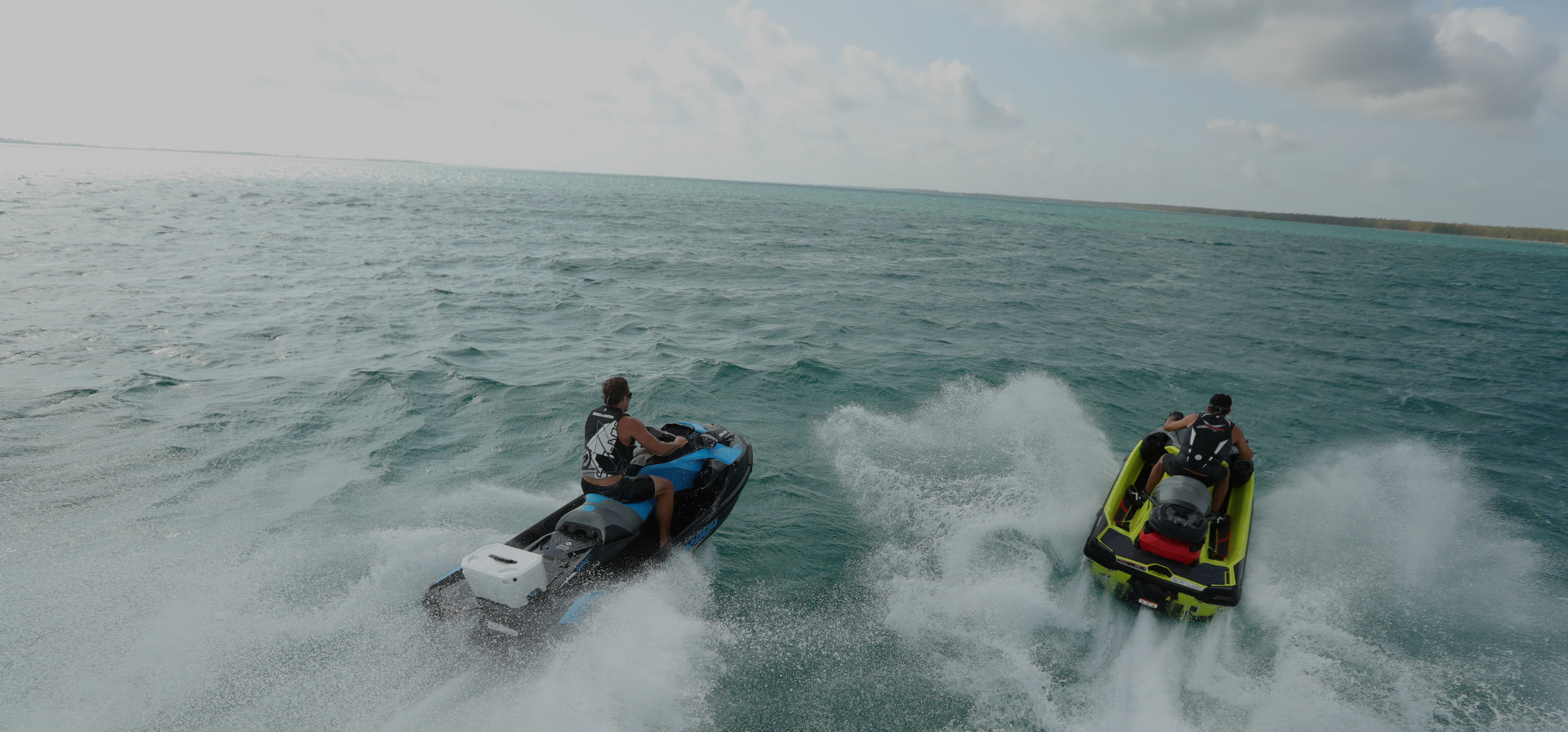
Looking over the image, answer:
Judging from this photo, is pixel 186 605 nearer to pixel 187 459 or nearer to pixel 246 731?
pixel 246 731

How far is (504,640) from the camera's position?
5.16m

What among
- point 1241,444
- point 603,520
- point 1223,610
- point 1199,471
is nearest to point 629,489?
point 603,520

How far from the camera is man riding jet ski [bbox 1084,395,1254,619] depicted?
20.7ft

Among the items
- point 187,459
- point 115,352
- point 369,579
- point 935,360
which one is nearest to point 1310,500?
point 935,360

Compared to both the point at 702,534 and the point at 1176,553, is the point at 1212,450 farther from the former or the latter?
the point at 702,534

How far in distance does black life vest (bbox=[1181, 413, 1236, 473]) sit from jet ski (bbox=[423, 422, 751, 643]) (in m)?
4.88

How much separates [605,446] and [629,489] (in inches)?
18.1

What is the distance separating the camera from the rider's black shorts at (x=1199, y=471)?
7.45m

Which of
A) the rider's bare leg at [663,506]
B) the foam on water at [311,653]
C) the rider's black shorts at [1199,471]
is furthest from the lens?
the rider's black shorts at [1199,471]

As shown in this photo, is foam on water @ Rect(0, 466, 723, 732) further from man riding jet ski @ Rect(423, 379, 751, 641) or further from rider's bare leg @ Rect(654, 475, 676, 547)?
rider's bare leg @ Rect(654, 475, 676, 547)

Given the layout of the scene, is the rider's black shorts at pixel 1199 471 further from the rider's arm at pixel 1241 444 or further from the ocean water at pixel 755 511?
the ocean water at pixel 755 511

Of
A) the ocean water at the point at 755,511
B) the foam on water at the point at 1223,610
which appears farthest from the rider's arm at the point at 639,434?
the foam on water at the point at 1223,610

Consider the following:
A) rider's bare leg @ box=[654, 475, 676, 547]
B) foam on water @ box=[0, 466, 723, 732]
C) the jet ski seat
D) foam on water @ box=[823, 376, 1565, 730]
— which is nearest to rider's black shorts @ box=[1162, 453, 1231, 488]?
foam on water @ box=[823, 376, 1565, 730]

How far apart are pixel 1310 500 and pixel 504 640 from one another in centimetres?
1029
